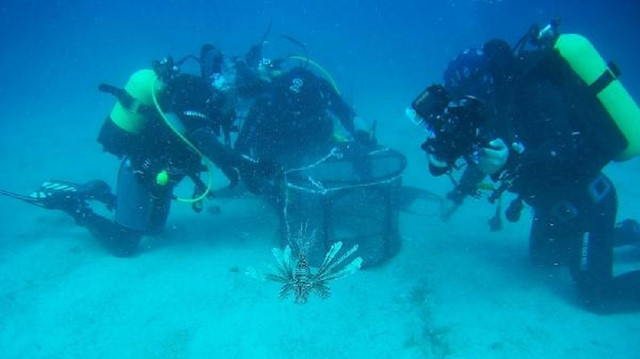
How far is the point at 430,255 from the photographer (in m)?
5.35

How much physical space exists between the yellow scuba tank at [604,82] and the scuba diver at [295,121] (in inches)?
107

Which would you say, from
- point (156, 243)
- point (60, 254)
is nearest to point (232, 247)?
point (156, 243)

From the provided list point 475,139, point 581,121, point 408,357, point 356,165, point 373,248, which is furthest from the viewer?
point 356,165

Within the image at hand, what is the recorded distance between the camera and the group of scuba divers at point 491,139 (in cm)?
363

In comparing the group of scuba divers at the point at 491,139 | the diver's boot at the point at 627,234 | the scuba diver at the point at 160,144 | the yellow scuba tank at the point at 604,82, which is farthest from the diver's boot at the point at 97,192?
the diver's boot at the point at 627,234

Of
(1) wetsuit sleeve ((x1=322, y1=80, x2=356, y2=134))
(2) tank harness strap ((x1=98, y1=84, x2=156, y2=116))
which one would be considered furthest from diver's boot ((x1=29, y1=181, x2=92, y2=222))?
(1) wetsuit sleeve ((x1=322, y1=80, x2=356, y2=134))

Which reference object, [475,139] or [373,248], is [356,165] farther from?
[475,139]

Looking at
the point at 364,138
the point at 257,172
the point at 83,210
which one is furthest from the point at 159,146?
the point at 364,138

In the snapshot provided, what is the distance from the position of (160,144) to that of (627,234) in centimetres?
582

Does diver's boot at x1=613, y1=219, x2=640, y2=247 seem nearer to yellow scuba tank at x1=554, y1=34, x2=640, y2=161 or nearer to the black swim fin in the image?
yellow scuba tank at x1=554, y1=34, x2=640, y2=161

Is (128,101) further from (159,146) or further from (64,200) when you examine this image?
(64,200)

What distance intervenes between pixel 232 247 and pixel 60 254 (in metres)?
2.44

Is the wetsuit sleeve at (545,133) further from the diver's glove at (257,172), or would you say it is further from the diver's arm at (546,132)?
the diver's glove at (257,172)

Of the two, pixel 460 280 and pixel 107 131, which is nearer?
pixel 460 280
